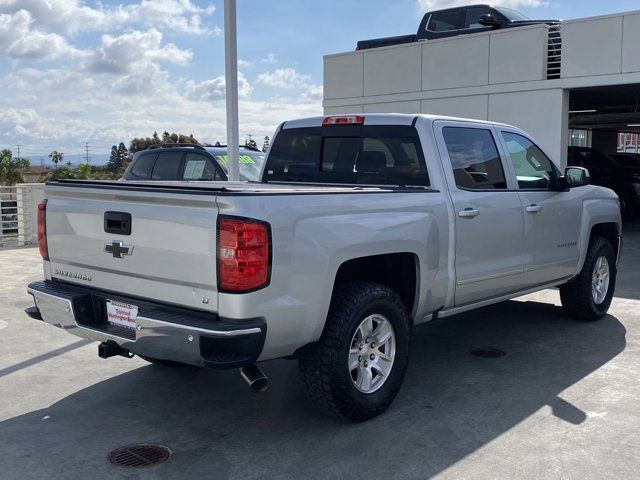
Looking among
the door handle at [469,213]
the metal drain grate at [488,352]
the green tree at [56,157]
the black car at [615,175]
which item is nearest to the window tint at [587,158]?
the black car at [615,175]

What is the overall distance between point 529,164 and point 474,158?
0.98m

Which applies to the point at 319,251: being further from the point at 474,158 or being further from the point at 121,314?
the point at 474,158

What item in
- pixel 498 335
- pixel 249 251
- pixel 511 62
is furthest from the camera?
pixel 511 62

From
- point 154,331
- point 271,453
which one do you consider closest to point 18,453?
point 154,331

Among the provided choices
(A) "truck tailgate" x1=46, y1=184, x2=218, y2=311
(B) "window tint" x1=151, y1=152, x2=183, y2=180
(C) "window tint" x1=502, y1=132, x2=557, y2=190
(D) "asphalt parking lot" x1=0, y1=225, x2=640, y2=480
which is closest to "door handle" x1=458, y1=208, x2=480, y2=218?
(C) "window tint" x1=502, y1=132, x2=557, y2=190

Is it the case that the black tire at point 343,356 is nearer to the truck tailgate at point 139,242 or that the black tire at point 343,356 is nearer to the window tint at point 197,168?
the truck tailgate at point 139,242

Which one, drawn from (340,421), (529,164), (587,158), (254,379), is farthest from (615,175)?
(254,379)

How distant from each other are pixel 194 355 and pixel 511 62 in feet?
43.0

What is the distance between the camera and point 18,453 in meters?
3.83

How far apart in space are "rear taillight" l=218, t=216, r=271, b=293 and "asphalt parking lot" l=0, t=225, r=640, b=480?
3.36ft

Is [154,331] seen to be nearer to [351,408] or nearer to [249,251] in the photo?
[249,251]

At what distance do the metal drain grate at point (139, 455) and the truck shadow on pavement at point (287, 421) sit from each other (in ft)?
0.19

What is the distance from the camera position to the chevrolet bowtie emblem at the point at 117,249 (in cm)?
386

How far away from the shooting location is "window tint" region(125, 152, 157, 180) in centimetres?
1172
